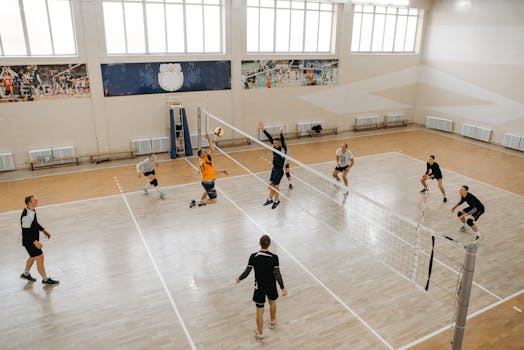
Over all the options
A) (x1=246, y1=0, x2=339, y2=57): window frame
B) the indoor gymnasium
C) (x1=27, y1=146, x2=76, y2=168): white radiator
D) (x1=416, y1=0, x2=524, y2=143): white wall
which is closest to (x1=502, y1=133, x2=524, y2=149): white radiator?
the indoor gymnasium

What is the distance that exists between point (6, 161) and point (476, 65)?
19828 mm

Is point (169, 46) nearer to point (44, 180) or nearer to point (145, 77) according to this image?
point (145, 77)

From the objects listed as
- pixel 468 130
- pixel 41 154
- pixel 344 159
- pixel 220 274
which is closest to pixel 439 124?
pixel 468 130

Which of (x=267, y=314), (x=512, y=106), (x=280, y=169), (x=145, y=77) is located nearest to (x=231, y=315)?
(x=267, y=314)

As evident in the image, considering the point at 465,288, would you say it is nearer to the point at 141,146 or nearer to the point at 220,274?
the point at 220,274

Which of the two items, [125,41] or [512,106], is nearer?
[125,41]

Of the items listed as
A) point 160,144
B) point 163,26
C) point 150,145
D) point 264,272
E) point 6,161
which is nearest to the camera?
point 264,272

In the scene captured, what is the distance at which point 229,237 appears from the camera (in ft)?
30.5

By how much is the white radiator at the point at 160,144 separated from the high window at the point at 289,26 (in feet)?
17.3

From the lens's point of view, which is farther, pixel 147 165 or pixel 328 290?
pixel 147 165

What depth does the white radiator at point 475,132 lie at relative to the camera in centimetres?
1825

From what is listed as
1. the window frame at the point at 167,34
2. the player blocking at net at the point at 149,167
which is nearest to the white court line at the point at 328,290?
the player blocking at net at the point at 149,167

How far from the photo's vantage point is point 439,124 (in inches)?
802

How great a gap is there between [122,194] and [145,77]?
5218 millimetres
